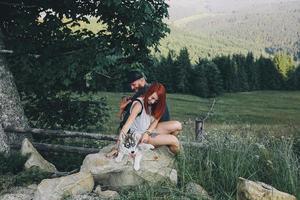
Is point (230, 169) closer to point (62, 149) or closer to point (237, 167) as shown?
point (237, 167)

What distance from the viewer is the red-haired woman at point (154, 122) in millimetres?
8656

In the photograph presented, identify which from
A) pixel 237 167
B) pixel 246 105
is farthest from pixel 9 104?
pixel 246 105

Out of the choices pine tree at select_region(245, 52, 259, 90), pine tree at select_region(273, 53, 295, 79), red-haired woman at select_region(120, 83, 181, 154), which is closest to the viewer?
red-haired woman at select_region(120, 83, 181, 154)

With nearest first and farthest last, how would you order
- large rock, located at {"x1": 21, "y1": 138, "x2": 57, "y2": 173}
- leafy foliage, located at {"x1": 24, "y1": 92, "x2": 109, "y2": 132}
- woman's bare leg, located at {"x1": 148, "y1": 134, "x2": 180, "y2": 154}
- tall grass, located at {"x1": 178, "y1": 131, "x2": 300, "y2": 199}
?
tall grass, located at {"x1": 178, "y1": 131, "x2": 300, "y2": 199} → woman's bare leg, located at {"x1": 148, "y1": 134, "x2": 180, "y2": 154} → large rock, located at {"x1": 21, "y1": 138, "x2": 57, "y2": 173} → leafy foliage, located at {"x1": 24, "y1": 92, "x2": 109, "y2": 132}

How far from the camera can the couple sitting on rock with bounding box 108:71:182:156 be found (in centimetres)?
866

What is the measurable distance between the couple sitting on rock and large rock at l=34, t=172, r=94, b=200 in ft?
2.03

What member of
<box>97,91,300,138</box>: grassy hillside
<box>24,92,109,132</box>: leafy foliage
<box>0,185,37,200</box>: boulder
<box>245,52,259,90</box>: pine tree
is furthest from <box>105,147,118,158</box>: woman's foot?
<box>245,52,259,90</box>: pine tree

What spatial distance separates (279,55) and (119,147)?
136 meters

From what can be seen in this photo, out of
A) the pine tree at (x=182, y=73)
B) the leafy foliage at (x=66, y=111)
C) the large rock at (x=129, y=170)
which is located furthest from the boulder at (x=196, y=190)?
the pine tree at (x=182, y=73)

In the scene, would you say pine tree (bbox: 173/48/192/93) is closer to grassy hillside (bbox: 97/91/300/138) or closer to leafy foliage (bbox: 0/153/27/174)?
grassy hillside (bbox: 97/91/300/138)

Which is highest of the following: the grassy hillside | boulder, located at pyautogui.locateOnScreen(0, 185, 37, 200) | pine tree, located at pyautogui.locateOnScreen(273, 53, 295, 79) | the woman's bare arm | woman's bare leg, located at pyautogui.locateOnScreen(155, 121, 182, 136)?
pine tree, located at pyautogui.locateOnScreen(273, 53, 295, 79)

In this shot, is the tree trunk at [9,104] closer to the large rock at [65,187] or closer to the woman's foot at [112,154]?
the large rock at [65,187]

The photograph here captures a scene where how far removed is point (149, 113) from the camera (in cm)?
884

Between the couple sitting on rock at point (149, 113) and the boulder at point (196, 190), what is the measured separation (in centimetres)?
94
